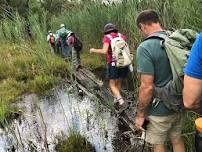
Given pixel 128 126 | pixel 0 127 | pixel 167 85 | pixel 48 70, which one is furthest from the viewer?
pixel 48 70

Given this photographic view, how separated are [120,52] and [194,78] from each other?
3754 mm

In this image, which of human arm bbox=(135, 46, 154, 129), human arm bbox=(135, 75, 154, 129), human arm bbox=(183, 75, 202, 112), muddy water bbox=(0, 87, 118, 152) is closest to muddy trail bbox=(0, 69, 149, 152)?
muddy water bbox=(0, 87, 118, 152)

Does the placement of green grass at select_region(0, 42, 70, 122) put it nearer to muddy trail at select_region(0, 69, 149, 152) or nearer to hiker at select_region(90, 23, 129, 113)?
muddy trail at select_region(0, 69, 149, 152)

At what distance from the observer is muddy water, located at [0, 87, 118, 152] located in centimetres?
544

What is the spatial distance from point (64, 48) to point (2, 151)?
20.3 feet

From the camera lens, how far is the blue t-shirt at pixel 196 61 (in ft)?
7.73

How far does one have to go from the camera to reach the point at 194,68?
243 cm

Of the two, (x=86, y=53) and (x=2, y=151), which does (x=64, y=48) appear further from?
(x=2, y=151)

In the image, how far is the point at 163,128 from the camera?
3.77m

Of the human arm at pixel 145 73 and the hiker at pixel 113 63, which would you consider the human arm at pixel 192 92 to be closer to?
the human arm at pixel 145 73

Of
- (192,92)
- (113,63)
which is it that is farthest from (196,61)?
(113,63)

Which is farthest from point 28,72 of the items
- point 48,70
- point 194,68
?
point 194,68

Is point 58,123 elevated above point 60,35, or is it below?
below

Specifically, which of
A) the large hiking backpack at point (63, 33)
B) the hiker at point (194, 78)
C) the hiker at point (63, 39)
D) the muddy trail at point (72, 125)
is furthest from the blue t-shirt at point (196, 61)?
the large hiking backpack at point (63, 33)
